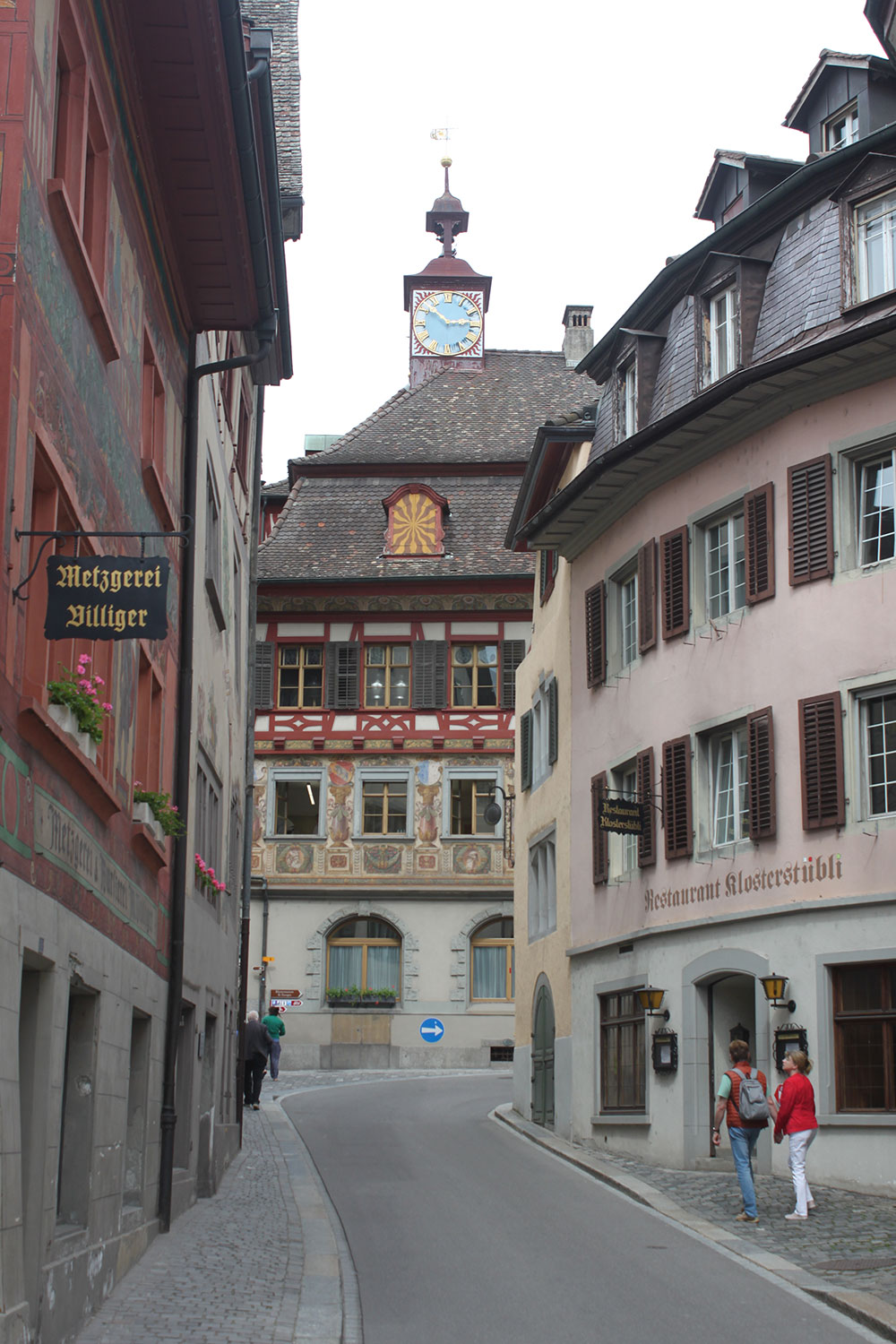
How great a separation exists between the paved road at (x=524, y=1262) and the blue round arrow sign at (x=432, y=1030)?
62.4ft

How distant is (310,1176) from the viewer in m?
17.9

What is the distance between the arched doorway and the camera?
23859mm

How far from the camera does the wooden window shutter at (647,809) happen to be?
20214mm

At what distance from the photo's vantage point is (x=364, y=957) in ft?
135

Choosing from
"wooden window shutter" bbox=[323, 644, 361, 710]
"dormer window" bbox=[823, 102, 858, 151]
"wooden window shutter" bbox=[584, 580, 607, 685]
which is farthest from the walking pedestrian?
"dormer window" bbox=[823, 102, 858, 151]

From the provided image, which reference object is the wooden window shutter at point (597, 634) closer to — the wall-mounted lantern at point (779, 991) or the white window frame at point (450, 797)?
the wall-mounted lantern at point (779, 991)

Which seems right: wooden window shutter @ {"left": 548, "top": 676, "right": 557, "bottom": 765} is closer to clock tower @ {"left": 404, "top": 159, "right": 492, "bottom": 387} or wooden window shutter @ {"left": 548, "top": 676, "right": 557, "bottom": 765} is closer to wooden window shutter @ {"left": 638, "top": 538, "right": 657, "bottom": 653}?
wooden window shutter @ {"left": 638, "top": 538, "right": 657, "bottom": 653}

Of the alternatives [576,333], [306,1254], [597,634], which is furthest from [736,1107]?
[576,333]

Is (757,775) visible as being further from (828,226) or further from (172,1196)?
(172,1196)

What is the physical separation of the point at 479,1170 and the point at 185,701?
6758 mm

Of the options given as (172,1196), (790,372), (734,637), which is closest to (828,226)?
(790,372)

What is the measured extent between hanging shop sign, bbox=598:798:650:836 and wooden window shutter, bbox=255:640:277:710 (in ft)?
73.5

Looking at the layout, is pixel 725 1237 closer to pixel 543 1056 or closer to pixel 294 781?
pixel 543 1056

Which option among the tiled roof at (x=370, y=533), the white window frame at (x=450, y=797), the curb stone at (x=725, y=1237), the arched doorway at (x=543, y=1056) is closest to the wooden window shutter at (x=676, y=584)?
the curb stone at (x=725, y=1237)
